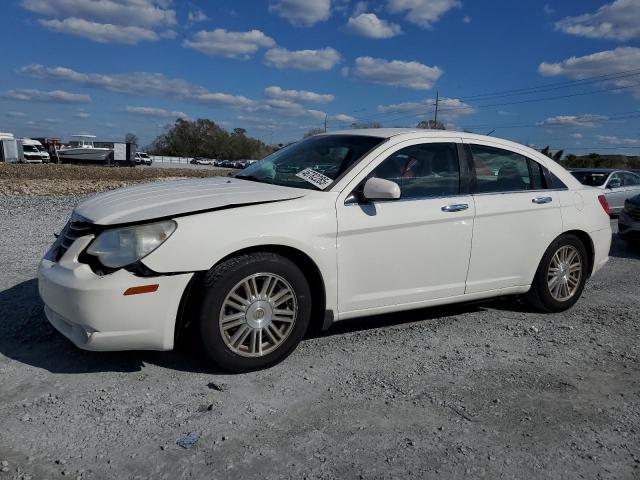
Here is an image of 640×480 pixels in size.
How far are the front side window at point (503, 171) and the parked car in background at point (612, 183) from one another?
9840mm

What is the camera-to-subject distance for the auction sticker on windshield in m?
3.97

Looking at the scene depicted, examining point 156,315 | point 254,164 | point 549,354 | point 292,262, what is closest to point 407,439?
point 292,262

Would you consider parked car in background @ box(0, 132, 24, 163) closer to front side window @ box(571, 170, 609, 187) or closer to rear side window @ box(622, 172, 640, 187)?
front side window @ box(571, 170, 609, 187)

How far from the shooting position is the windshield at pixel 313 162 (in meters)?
4.11

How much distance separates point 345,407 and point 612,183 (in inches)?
530

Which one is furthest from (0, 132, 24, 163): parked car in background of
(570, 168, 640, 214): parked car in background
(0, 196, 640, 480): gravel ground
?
(0, 196, 640, 480): gravel ground

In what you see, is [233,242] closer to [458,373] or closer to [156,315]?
[156,315]

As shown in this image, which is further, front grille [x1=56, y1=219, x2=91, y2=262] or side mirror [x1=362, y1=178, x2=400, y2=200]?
side mirror [x1=362, y1=178, x2=400, y2=200]

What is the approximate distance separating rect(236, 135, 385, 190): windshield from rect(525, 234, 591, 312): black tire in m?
2.00

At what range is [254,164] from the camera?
16.6 ft

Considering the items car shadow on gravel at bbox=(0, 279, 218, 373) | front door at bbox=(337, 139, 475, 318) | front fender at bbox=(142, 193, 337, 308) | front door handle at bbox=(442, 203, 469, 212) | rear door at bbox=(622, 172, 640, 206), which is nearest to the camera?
front fender at bbox=(142, 193, 337, 308)

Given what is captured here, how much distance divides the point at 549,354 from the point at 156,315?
9.56ft

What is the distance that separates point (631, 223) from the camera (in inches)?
364

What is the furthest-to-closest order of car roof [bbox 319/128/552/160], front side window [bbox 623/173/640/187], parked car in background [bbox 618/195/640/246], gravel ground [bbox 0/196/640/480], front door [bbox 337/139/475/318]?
front side window [bbox 623/173/640/187]
parked car in background [bbox 618/195/640/246]
car roof [bbox 319/128/552/160]
front door [bbox 337/139/475/318]
gravel ground [bbox 0/196/640/480]
